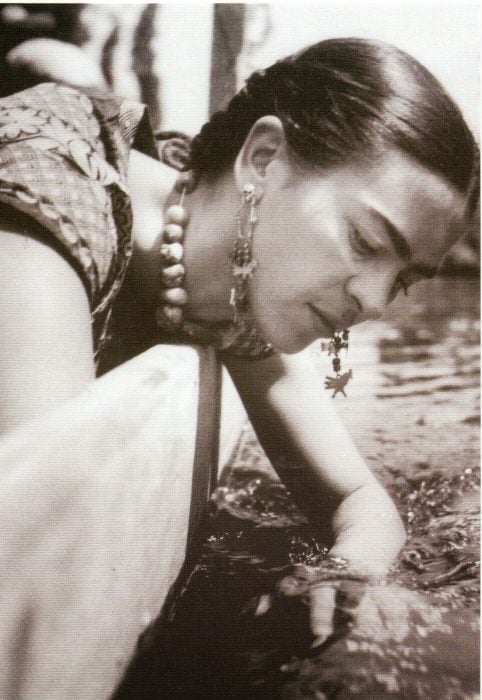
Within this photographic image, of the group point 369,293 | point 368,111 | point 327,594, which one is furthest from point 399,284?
point 327,594

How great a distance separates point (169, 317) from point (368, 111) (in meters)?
0.26

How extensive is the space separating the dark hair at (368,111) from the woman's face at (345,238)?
14mm

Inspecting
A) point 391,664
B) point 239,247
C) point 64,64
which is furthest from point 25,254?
point 64,64

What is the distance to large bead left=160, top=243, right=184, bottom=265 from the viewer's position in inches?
25.8

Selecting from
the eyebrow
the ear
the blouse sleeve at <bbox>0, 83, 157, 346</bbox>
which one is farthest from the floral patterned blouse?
the eyebrow

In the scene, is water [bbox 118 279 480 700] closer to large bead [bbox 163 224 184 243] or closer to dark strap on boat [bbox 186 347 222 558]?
dark strap on boat [bbox 186 347 222 558]

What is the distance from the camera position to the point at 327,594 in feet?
1.73

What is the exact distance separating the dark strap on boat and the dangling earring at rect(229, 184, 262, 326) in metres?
0.08

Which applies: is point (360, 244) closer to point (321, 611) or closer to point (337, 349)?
point (337, 349)

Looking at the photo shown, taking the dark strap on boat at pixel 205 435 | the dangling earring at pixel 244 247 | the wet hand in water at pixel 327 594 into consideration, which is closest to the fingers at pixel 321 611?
the wet hand in water at pixel 327 594

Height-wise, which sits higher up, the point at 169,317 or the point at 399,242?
the point at 399,242

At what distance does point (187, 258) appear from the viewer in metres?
0.66

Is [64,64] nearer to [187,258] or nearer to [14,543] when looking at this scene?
[187,258]

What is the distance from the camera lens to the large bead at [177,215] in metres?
0.66
